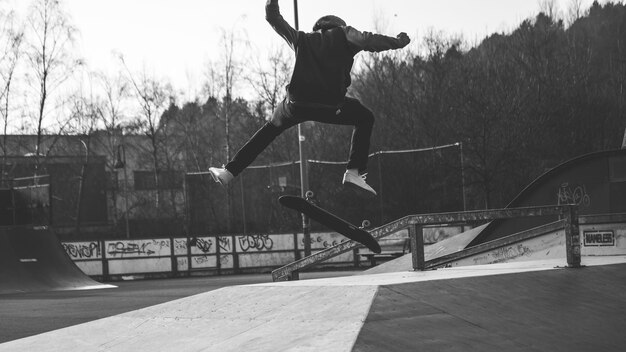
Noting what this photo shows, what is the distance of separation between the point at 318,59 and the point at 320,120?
487mm

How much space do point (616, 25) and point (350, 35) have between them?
4800 cm

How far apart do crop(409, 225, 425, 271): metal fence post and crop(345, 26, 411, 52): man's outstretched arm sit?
3476 millimetres

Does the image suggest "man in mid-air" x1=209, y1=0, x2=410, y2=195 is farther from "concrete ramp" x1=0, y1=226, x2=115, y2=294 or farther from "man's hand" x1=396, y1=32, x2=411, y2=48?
"concrete ramp" x1=0, y1=226, x2=115, y2=294

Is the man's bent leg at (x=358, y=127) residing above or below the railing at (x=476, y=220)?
above

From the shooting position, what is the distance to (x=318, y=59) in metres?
6.65

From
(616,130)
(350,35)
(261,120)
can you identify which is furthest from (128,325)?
(616,130)

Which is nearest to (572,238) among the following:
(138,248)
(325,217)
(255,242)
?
(325,217)

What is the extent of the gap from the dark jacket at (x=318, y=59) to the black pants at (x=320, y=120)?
0.10 m

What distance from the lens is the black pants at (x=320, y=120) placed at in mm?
6746

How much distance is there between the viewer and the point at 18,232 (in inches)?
951

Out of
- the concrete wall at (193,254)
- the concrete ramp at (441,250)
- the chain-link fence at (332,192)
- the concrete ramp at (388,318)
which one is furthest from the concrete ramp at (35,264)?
the concrete ramp at (388,318)

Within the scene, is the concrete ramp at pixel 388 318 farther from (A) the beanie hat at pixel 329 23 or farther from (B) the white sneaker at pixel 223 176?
(A) the beanie hat at pixel 329 23

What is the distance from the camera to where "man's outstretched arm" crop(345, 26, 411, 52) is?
6.54 meters

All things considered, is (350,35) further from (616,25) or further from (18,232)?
(616,25)
